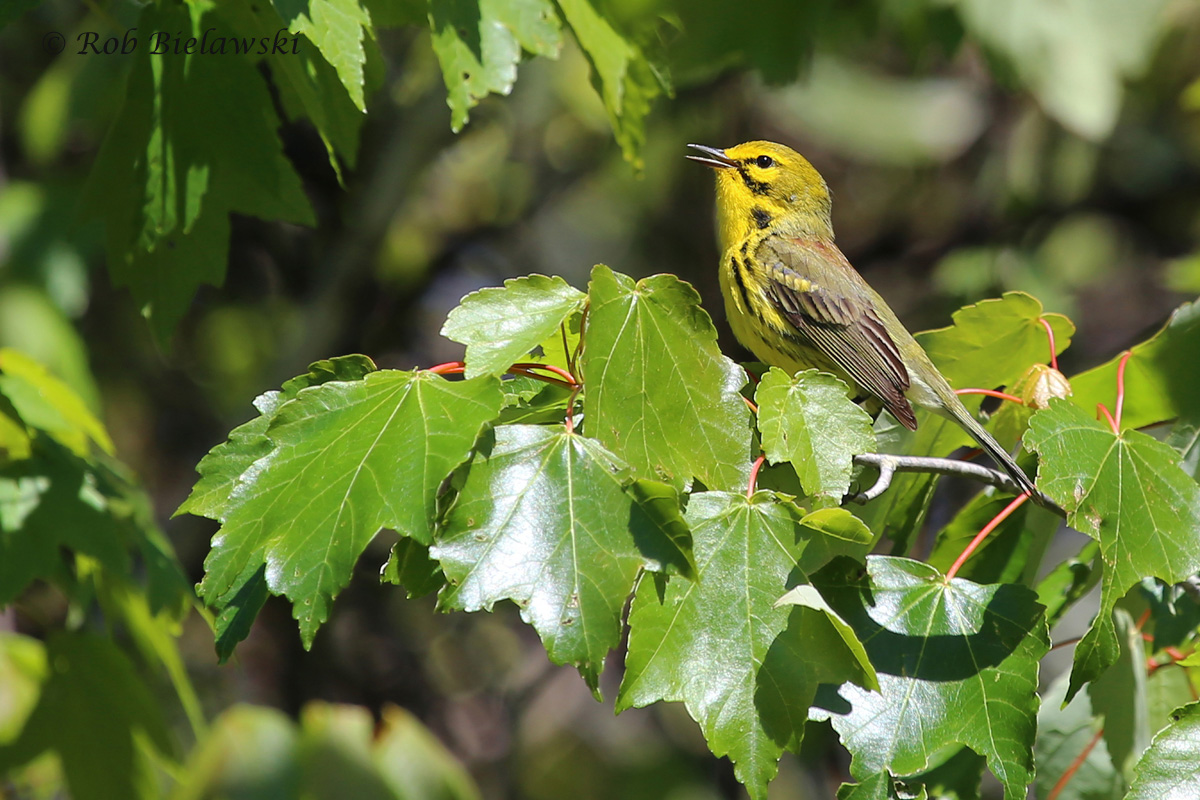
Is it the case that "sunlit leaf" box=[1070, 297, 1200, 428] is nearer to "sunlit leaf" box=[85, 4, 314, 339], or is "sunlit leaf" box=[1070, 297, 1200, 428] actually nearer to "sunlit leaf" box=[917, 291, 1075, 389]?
"sunlit leaf" box=[917, 291, 1075, 389]

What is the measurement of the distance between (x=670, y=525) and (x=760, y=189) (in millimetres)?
2783

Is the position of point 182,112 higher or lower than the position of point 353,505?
higher

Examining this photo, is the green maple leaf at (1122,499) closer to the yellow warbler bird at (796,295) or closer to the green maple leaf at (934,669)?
the green maple leaf at (934,669)

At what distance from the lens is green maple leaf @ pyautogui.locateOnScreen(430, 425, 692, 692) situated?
203cm

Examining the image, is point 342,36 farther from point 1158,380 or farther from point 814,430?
point 1158,380

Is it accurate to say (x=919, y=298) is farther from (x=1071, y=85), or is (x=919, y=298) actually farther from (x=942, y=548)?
(x=942, y=548)

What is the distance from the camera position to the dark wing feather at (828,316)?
3.89m

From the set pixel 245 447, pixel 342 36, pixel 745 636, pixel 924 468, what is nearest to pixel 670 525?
pixel 745 636

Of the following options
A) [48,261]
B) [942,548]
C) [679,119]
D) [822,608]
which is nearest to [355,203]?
[48,261]

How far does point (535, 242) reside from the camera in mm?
8672

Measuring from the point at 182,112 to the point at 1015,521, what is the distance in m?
2.42

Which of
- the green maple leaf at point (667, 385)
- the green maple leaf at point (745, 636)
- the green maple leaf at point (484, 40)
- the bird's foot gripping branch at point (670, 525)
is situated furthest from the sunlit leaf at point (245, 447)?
the green maple leaf at point (745, 636)

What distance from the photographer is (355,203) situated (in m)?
6.84

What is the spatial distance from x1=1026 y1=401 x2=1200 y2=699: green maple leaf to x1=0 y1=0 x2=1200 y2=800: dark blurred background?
171 inches
